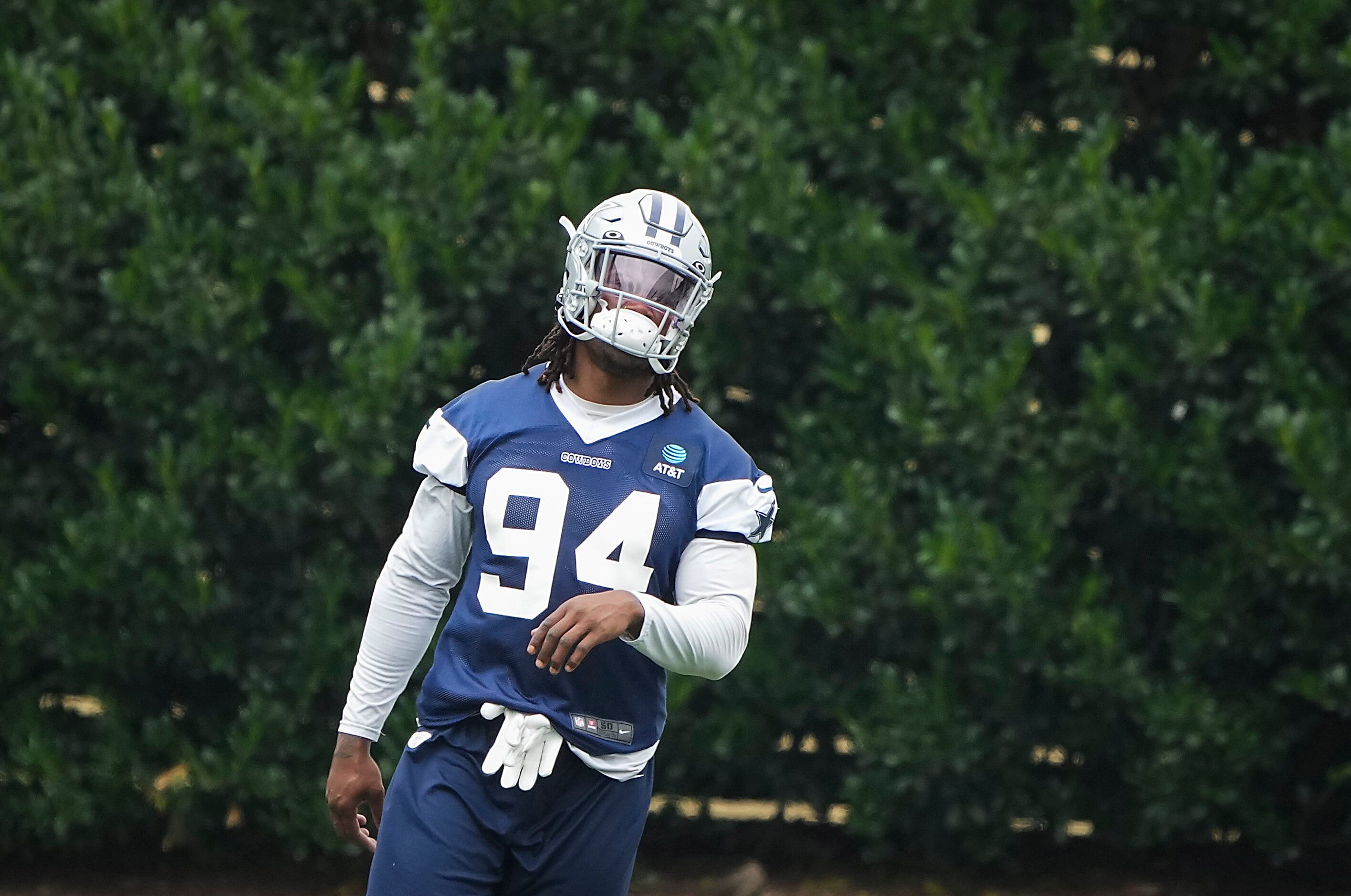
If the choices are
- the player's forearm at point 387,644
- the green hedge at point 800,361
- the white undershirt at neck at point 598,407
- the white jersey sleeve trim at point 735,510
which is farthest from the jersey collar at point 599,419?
the green hedge at point 800,361

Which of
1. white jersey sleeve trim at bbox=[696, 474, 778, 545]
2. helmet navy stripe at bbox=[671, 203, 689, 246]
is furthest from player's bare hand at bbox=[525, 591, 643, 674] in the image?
helmet navy stripe at bbox=[671, 203, 689, 246]

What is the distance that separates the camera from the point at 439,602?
3.49 m

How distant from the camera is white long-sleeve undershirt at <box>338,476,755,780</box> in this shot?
323cm

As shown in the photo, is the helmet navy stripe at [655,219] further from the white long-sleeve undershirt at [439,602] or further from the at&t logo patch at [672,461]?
the white long-sleeve undershirt at [439,602]

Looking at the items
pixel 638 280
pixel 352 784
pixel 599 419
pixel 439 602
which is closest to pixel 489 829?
pixel 352 784

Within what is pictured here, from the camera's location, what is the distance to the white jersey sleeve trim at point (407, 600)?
341 cm

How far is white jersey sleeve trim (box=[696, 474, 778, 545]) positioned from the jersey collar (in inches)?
8.0

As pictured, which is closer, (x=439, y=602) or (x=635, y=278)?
(x=635, y=278)

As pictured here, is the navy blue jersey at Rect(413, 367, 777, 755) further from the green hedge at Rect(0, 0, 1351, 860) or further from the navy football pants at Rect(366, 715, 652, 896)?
the green hedge at Rect(0, 0, 1351, 860)

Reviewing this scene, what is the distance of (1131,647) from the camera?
6.02 meters

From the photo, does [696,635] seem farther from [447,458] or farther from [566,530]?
[447,458]

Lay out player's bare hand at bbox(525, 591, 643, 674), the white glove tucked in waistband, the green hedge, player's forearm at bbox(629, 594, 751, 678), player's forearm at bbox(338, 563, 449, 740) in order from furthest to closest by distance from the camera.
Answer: the green hedge, player's forearm at bbox(338, 563, 449, 740), the white glove tucked in waistband, player's forearm at bbox(629, 594, 751, 678), player's bare hand at bbox(525, 591, 643, 674)

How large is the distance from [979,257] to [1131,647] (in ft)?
5.21

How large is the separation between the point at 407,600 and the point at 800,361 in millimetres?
2957
